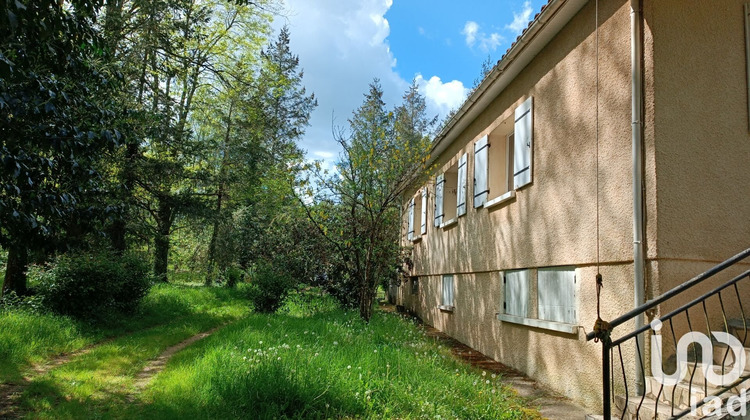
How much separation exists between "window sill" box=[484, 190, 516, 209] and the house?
0.13 feet

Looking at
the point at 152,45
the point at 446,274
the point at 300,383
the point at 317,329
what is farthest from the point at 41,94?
the point at 446,274

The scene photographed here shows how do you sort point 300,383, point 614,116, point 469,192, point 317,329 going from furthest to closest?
1. point 469,192
2. point 317,329
3. point 614,116
4. point 300,383

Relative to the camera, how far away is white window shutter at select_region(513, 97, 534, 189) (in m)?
6.85

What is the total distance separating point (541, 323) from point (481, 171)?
337 cm

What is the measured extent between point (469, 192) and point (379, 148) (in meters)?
2.13

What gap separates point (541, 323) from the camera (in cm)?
626

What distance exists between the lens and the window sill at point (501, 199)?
290 inches

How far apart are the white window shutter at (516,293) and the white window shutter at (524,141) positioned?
141 cm

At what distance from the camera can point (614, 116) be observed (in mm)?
4953

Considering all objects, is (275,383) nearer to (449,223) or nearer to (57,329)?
(57,329)

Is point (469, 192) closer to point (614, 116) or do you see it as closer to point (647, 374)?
point (614, 116)

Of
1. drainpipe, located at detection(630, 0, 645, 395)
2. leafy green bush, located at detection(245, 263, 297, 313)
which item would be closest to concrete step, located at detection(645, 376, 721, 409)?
drainpipe, located at detection(630, 0, 645, 395)

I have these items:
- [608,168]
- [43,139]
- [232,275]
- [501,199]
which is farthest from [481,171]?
[232,275]
